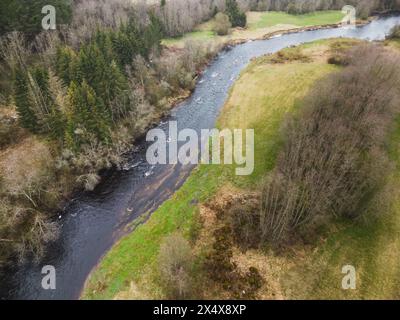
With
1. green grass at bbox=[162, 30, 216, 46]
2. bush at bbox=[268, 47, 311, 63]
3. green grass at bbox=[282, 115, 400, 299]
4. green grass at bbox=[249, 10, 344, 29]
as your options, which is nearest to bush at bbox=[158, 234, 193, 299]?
green grass at bbox=[282, 115, 400, 299]

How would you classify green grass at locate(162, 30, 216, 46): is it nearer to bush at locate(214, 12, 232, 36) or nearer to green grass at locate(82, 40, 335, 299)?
bush at locate(214, 12, 232, 36)

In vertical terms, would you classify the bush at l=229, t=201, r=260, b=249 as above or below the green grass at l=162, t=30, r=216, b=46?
below

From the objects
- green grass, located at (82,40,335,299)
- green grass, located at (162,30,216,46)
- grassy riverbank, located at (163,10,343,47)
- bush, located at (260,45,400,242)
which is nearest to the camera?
bush, located at (260,45,400,242)

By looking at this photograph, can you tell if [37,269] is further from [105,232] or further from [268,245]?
[268,245]

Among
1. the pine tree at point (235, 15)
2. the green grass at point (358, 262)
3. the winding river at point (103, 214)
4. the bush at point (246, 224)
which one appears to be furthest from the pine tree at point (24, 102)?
the pine tree at point (235, 15)

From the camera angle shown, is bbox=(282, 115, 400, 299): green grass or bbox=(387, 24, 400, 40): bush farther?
bbox=(387, 24, 400, 40): bush

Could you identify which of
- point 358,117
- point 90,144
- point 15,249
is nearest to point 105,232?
point 15,249
